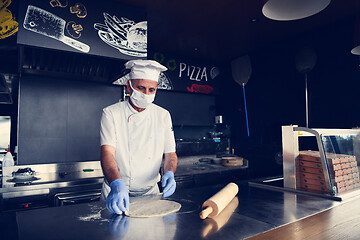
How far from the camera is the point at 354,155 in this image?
6.47ft

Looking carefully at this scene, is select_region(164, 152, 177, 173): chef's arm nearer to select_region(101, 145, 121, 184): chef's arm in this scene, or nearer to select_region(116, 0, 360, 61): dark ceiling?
select_region(101, 145, 121, 184): chef's arm

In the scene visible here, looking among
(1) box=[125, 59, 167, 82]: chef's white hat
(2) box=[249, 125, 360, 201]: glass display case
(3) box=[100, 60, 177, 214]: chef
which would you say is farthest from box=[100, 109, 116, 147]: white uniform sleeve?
(2) box=[249, 125, 360, 201]: glass display case

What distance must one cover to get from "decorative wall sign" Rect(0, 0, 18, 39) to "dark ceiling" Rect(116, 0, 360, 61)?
1123 mm

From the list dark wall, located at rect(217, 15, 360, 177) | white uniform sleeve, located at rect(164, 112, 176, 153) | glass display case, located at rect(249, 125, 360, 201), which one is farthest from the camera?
dark wall, located at rect(217, 15, 360, 177)

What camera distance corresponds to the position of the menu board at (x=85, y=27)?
2246mm

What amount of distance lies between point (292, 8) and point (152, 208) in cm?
141

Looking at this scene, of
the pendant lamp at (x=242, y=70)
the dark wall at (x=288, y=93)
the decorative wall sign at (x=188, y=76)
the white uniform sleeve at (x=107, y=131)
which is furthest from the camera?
the pendant lamp at (x=242, y=70)

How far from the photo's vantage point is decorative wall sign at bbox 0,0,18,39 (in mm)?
2414

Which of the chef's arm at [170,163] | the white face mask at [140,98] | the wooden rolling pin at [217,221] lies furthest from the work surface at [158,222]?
the white face mask at [140,98]

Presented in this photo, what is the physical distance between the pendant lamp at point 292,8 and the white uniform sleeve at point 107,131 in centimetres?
127

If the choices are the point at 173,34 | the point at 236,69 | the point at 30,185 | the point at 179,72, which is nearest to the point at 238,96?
the point at 236,69

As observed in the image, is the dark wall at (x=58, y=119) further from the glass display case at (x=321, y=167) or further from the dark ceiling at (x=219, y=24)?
the glass display case at (x=321, y=167)

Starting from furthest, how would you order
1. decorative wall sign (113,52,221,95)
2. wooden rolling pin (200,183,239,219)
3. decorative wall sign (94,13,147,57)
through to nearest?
decorative wall sign (113,52,221,95) < decorative wall sign (94,13,147,57) < wooden rolling pin (200,183,239,219)

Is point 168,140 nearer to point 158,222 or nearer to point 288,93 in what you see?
point 158,222
